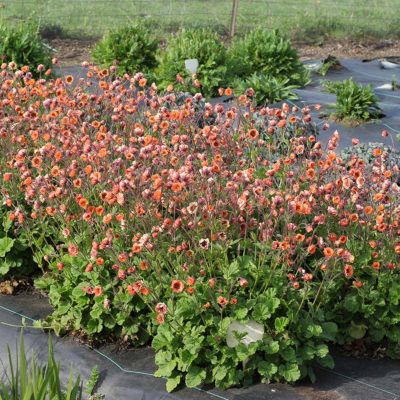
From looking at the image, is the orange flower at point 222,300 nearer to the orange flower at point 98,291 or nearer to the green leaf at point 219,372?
the green leaf at point 219,372

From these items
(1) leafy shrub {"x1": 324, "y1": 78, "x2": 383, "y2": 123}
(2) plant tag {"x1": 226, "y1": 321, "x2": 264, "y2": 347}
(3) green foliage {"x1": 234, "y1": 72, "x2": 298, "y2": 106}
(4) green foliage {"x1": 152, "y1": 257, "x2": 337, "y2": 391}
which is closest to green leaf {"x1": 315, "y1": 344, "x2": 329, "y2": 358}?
(4) green foliage {"x1": 152, "y1": 257, "x2": 337, "y2": 391}

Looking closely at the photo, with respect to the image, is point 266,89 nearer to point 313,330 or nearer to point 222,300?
point 313,330

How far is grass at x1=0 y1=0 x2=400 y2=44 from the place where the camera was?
1559 cm

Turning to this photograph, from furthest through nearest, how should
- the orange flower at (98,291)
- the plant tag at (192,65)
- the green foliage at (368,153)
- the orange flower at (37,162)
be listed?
the plant tag at (192,65) → the green foliage at (368,153) → the orange flower at (37,162) → the orange flower at (98,291)

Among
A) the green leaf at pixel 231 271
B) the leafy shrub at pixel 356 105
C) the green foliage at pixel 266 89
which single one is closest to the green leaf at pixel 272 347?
the green leaf at pixel 231 271

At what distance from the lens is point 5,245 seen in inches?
184

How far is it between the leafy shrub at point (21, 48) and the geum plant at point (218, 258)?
4911 millimetres

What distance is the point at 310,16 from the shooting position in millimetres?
17281

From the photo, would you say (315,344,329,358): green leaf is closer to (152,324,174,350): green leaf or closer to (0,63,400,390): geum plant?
(0,63,400,390): geum plant

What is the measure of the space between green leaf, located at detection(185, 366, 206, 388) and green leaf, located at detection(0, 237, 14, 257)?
153cm

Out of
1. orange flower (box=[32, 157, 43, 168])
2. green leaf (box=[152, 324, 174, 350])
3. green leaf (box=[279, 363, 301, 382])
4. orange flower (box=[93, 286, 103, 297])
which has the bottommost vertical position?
green leaf (box=[279, 363, 301, 382])

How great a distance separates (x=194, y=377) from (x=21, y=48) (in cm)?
651

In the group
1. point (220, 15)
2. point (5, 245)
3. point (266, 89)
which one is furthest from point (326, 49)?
point (5, 245)

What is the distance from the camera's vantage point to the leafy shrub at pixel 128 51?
1026cm
